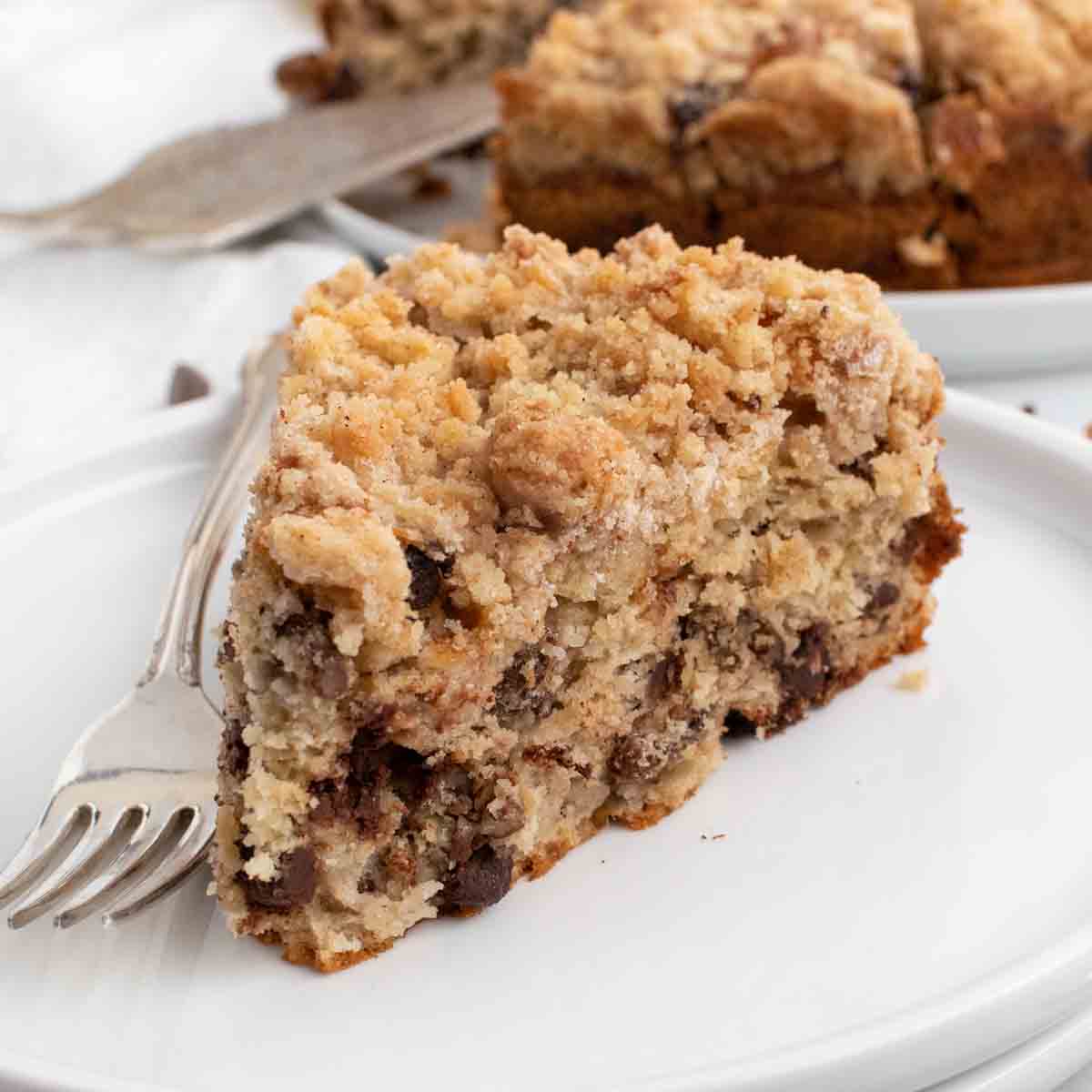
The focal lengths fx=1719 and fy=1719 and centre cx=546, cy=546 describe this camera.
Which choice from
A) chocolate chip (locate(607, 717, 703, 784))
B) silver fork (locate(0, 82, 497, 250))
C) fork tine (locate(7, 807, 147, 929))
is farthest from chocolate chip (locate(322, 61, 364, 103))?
fork tine (locate(7, 807, 147, 929))

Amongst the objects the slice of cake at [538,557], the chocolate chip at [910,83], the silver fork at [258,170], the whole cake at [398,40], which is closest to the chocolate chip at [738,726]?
the slice of cake at [538,557]

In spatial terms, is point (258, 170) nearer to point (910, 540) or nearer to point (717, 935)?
point (910, 540)

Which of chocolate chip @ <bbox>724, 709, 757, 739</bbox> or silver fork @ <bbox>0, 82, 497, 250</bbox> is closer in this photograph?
chocolate chip @ <bbox>724, 709, 757, 739</bbox>

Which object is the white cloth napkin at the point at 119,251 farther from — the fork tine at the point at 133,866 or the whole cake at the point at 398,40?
the fork tine at the point at 133,866

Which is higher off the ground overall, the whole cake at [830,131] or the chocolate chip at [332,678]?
the chocolate chip at [332,678]

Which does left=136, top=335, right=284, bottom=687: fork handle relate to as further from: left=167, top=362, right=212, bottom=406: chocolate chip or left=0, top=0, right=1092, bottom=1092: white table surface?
left=0, top=0, right=1092, bottom=1092: white table surface

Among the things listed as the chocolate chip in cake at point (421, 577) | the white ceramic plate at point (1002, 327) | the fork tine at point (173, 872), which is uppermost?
the chocolate chip in cake at point (421, 577)
